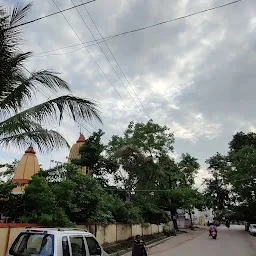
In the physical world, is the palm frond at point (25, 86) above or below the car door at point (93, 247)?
above

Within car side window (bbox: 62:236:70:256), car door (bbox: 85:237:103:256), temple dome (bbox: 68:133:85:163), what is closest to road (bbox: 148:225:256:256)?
temple dome (bbox: 68:133:85:163)

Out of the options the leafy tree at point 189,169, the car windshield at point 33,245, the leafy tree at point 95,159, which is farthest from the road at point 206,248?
the leafy tree at point 189,169

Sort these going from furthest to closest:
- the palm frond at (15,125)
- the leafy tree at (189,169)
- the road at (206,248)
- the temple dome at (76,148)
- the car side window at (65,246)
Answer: the leafy tree at (189,169) < the temple dome at (76,148) < the road at (206,248) < the palm frond at (15,125) < the car side window at (65,246)

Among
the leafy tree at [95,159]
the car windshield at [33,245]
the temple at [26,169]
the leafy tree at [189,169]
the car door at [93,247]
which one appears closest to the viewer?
the car windshield at [33,245]

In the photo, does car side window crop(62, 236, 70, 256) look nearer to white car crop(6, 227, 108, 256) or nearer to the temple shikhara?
white car crop(6, 227, 108, 256)

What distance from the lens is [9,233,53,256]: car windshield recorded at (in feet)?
20.2

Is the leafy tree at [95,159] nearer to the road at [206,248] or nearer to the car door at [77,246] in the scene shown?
the road at [206,248]

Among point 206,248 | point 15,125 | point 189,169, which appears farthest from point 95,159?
point 189,169

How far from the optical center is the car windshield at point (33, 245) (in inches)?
242

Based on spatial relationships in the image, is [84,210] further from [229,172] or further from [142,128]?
[229,172]

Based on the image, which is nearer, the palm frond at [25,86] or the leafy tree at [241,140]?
the palm frond at [25,86]

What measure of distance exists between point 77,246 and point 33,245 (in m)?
0.93

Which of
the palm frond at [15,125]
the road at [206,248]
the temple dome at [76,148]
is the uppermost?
the temple dome at [76,148]

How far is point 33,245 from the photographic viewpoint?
643cm
